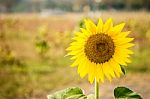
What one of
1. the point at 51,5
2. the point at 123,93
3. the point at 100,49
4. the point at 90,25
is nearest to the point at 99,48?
the point at 100,49

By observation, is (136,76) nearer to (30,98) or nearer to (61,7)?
(30,98)

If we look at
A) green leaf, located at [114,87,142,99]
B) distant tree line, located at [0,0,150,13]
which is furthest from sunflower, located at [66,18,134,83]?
distant tree line, located at [0,0,150,13]

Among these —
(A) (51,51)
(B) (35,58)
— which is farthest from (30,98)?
(A) (51,51)

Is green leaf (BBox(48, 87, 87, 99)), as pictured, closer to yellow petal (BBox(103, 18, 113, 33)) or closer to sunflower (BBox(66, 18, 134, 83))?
sunflower (BBox(66, 18, 134, 83))

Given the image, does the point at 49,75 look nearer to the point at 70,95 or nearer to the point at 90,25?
the point at 70,95

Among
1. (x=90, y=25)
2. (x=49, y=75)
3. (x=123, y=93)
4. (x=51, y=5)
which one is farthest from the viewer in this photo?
(x=51, y=5)

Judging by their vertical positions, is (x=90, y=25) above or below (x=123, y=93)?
above

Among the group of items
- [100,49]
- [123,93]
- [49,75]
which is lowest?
[123,93]

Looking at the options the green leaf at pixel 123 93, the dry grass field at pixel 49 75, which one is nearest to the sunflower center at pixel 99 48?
the green leaf at pixel 123 93

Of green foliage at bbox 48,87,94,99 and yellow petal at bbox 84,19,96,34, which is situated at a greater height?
yellow petal at bbox 84,19,96,34
